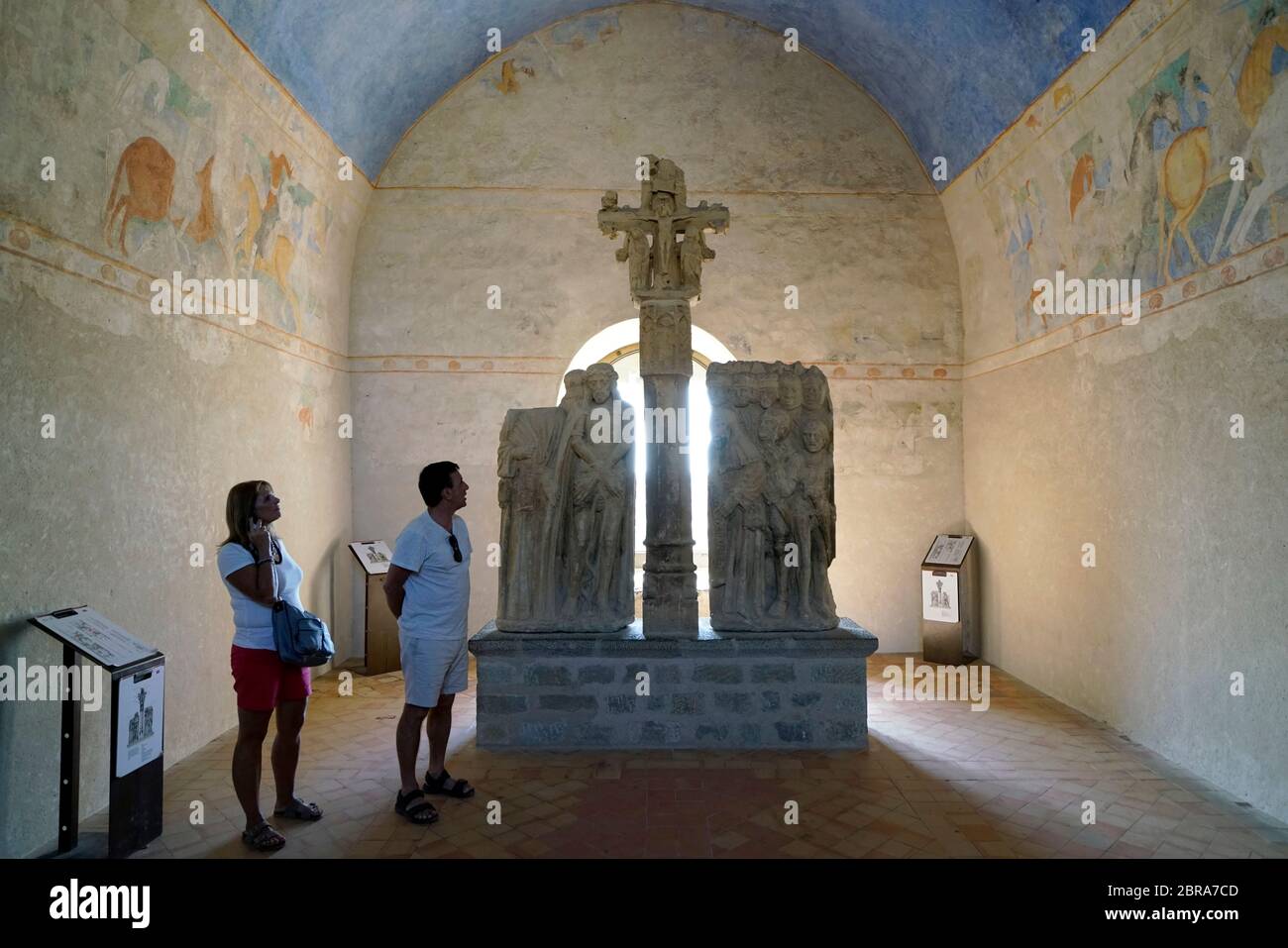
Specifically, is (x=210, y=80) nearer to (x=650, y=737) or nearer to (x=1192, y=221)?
(x=650, y=737)

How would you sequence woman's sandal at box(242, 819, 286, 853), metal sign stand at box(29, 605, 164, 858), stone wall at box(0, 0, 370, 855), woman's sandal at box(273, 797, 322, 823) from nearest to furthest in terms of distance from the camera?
metal sign stand at box(29, 605, 164, 858), woman's sandal at box(242, 819, 286, 853), stone wall at box(0, 0, 370, 855), woman's sandal at box(273, 797, 322, 823)

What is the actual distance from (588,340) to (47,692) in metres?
5.97

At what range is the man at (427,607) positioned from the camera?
4145 mm

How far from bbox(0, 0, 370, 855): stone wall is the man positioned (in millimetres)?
1802

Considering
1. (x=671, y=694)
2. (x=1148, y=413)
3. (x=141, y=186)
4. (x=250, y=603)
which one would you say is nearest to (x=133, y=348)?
(x=141, y=186)

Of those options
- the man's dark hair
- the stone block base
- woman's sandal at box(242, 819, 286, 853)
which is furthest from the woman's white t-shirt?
the stone block base

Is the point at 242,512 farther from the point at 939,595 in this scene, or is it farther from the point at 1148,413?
the point at 939,595

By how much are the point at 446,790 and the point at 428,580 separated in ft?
4.31

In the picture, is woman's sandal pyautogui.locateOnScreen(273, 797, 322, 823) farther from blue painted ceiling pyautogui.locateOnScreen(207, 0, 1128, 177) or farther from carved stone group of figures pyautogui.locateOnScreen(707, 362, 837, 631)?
blue painted ceiling pyautogui.locateOnScreen(207, 0, 1128, 177)

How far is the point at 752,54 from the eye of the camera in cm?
880

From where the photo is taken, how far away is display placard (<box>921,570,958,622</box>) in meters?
7.91

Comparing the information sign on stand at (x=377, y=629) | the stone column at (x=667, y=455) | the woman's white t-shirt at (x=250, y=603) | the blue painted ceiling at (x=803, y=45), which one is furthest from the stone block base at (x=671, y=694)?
the blue painted ceiling at (x=803, y=45)

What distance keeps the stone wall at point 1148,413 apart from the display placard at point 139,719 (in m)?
5.92

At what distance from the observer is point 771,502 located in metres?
5.72
